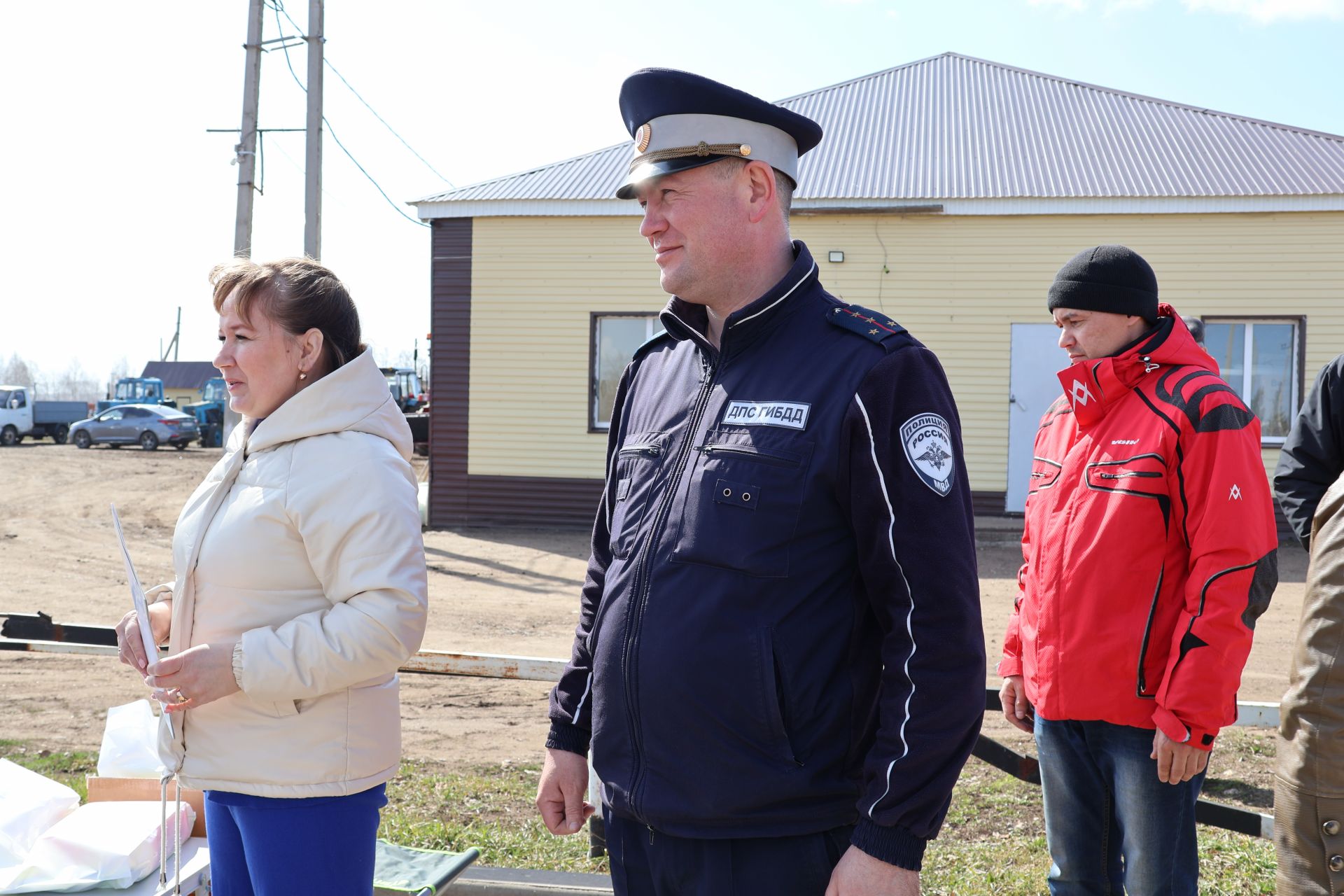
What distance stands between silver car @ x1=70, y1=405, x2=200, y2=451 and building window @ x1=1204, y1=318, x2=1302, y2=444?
104 ft

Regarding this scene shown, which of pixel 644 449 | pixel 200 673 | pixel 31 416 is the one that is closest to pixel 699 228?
pixel 644 449

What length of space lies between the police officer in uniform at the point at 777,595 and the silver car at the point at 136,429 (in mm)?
36900

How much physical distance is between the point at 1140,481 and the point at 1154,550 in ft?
0.60

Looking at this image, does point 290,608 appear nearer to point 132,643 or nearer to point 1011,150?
point 132,643

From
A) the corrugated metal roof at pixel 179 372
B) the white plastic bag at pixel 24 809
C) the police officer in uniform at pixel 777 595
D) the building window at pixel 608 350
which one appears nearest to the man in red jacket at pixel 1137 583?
the police officer in uniform at pixel 777 595

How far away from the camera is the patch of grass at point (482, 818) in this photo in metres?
4.08

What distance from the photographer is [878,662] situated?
1924 millimetres

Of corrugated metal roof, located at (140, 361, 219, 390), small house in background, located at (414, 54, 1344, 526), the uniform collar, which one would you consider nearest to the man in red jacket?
the uniform collar

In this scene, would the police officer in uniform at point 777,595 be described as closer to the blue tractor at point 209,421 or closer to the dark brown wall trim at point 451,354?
the dark brown wall trim at point 451,354

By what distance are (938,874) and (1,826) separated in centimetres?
313

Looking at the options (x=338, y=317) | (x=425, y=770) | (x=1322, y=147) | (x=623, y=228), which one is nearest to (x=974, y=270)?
(x=623, y=228)

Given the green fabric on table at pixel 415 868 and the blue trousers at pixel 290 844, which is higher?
the blue trousers at pixel 290 844

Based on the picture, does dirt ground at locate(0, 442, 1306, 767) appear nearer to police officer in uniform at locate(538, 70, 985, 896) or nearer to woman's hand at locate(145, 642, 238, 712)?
woman's hand at locate(145, 642, 238, 712)

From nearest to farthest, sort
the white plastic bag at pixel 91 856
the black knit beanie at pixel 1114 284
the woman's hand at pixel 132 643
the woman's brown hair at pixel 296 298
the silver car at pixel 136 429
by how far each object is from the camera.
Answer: the woman's hand at pixel 132 643 → the woman's brown hair at pixel 296 298 → the white plastic bag at pixel 91 856 → the black knit beanie at pixel 1114 284 → the silver car at pixel 136 429
